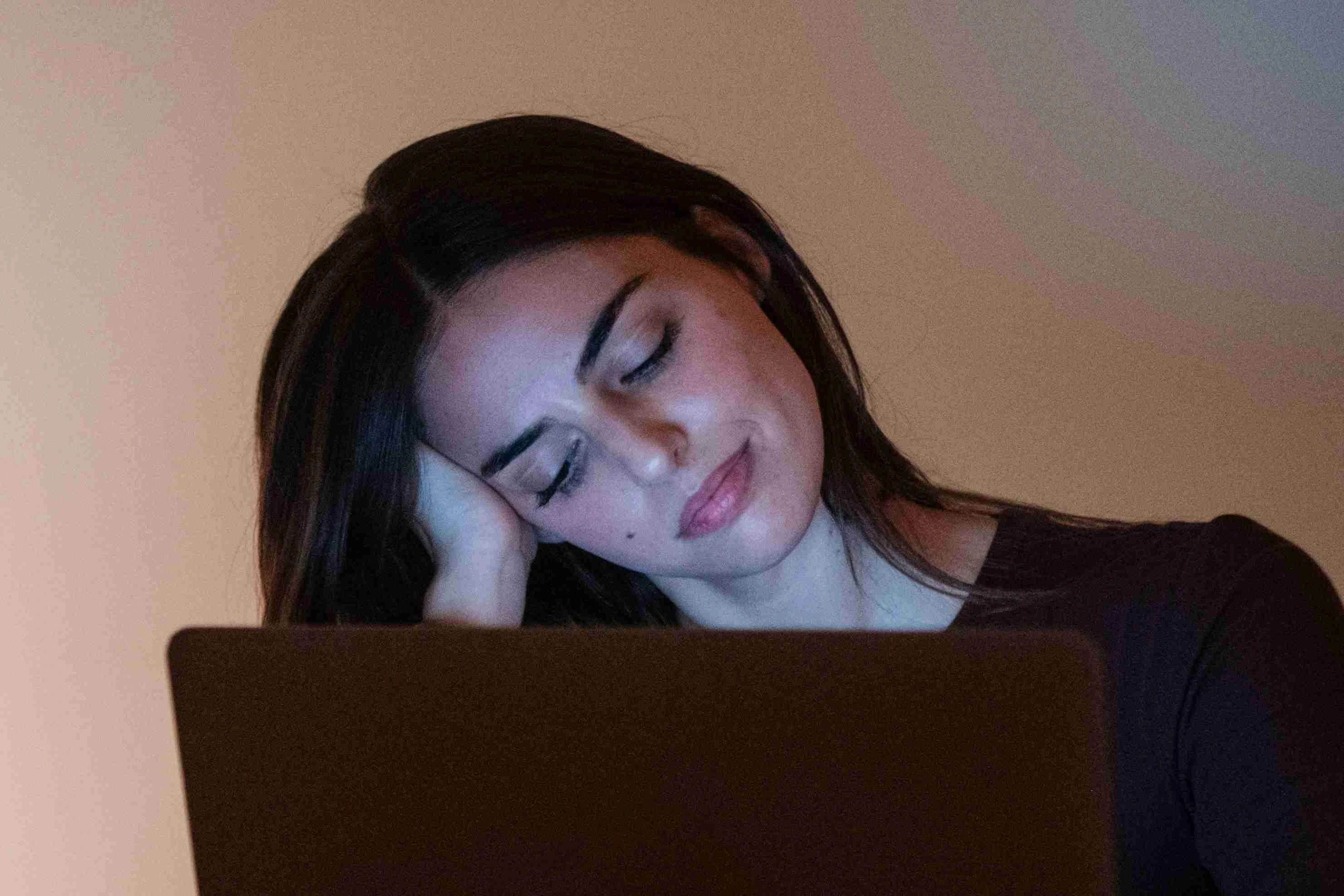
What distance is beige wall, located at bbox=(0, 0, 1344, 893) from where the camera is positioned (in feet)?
5.89

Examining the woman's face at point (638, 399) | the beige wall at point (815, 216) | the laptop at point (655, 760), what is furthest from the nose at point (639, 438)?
the beige wall at point (815, 216)

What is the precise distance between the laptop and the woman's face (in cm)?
52

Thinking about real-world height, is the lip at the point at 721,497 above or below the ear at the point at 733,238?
below

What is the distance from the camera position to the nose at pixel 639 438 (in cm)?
111

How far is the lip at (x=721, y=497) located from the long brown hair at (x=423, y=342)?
0.46ft

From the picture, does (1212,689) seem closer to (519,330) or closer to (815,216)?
(519,330)

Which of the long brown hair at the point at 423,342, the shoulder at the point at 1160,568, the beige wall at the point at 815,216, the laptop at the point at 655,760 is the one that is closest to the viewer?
the laptop at the point at 655,760

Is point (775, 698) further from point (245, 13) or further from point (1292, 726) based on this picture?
point (245, 13)

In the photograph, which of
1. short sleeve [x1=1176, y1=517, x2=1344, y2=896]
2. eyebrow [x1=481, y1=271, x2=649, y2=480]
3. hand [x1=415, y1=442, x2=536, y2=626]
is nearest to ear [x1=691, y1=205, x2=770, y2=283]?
eyebrow [x1=481, y1=271, x2=649, y2=480]

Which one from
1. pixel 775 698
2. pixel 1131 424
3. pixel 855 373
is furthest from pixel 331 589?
pixel 1131 424

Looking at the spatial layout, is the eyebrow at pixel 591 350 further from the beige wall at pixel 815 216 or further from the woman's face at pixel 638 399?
the beige wall at pixel 815 216

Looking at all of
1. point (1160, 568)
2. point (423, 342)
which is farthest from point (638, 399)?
point (1160, 568)

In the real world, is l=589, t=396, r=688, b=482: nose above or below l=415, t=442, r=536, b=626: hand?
above

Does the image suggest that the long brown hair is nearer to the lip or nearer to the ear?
the ear
